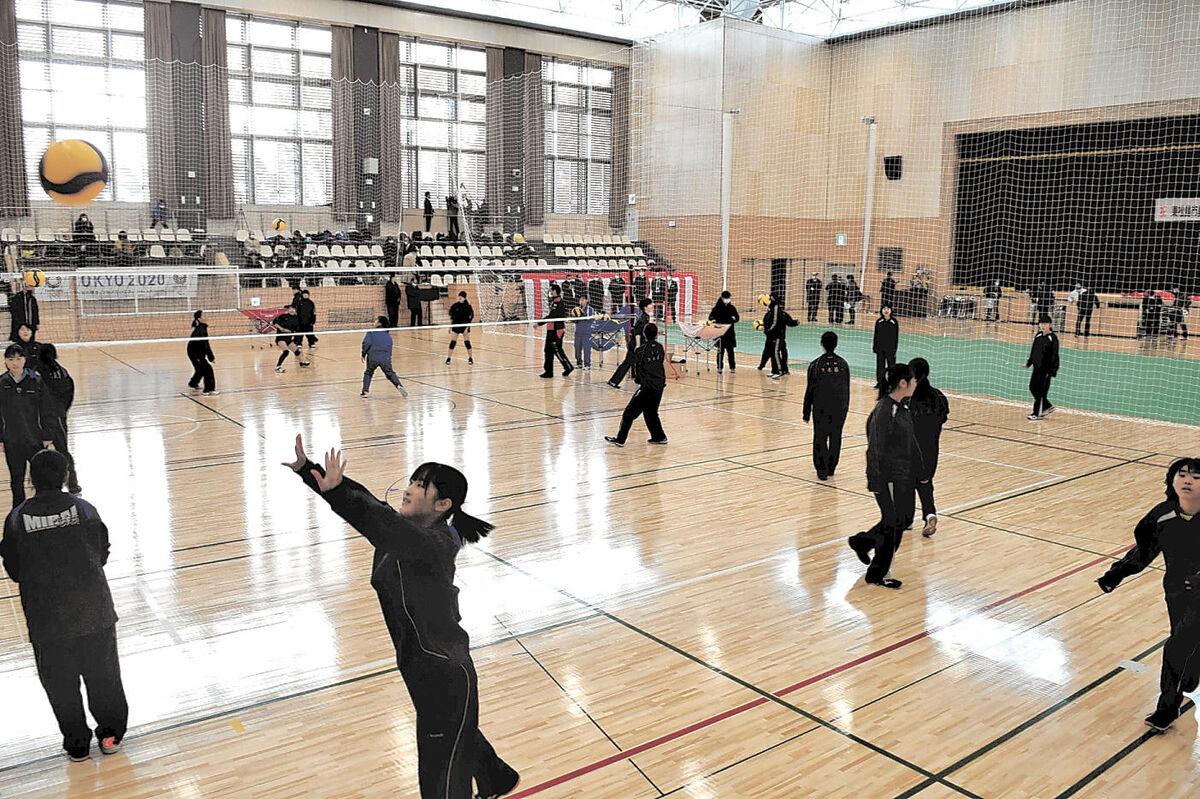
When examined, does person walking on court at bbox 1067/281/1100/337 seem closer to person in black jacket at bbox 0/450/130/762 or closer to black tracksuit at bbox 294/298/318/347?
black tracksuit at bbox 294/298/318/347

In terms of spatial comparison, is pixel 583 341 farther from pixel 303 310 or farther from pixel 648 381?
pixel 648 381

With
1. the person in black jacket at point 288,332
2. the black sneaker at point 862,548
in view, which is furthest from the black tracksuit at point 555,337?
the black sneaker at point 862,548

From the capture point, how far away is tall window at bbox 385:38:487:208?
32000 mm

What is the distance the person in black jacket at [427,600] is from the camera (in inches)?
135

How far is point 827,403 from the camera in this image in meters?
10.1

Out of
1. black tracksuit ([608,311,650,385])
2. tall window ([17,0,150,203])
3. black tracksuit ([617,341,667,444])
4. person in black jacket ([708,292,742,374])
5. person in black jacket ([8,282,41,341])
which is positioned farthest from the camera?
tall window ([17,0,150,203])

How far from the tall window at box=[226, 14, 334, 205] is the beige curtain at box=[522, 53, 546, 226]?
22.4 ft

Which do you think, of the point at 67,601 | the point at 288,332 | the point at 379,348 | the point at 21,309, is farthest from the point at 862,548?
the point at 21,309

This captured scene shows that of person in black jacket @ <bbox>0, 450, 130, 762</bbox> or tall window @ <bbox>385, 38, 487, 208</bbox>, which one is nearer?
person in black jacket @ <bbox>0, 450, 130, 762</bbox>

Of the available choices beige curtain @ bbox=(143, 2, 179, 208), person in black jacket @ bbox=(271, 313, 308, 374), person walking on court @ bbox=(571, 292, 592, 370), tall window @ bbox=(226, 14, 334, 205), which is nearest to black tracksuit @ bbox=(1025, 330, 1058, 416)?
person walking on court @ bbox=(571, 292, 592, 370)

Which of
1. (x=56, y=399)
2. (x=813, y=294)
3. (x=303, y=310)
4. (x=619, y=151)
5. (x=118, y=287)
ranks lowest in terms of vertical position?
(x=56, y=399)

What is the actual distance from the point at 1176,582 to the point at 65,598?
18.4ft

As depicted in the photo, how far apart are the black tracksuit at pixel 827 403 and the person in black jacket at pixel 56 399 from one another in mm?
7204

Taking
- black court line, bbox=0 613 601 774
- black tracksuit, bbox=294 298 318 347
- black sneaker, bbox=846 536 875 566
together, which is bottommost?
black court line, bbox=0 613 601 774
